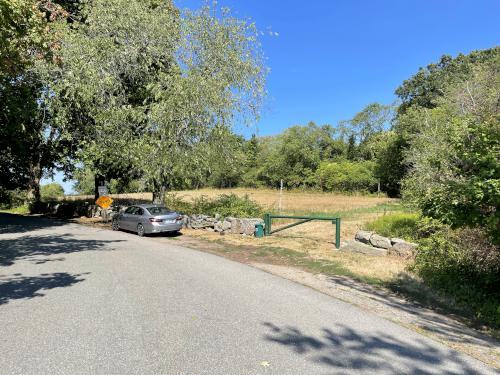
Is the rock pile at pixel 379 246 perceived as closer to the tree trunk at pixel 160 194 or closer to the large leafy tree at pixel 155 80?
the large leafy tree at pixel 155 80

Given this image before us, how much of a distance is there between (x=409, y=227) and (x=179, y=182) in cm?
1307

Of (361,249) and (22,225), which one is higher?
(22,225)

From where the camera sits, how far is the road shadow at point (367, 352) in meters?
4.61

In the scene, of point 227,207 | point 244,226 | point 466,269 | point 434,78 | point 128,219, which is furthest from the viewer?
point 434,78

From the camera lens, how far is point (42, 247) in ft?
44.2

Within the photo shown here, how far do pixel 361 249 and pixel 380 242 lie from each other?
0.75 metres

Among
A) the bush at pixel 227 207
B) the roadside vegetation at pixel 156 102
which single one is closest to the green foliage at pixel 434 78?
the roadside vegetation at pixel 156 102

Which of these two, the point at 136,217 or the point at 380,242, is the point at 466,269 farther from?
the point at 136,217

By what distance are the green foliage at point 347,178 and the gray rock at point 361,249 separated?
1980 inches

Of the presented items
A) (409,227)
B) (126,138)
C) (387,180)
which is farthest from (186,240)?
(387,180)

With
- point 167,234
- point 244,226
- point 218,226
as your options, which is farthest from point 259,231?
point 167,234

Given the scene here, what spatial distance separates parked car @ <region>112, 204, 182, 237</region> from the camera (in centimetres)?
1828

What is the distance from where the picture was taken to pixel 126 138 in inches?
813

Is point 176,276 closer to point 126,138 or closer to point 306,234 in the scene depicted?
point 306,234
